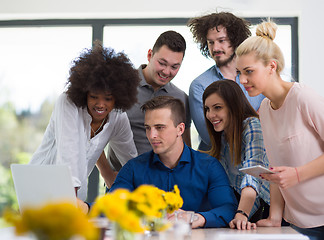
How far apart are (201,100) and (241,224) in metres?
1.11

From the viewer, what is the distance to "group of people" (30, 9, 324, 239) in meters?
1.84

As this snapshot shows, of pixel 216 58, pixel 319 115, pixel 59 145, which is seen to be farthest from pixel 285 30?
pixel 59 145

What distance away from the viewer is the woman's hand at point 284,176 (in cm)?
171

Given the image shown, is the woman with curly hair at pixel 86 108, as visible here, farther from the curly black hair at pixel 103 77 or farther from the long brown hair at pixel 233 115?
the long brown hair at pixel 233 115

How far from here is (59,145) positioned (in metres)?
2.08

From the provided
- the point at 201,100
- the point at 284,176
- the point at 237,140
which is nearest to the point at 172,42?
the point at 201,100

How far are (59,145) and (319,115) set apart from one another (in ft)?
4.14

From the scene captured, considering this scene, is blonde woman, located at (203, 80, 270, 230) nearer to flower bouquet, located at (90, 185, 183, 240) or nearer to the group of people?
the group of people

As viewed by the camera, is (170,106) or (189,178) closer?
(189,178)

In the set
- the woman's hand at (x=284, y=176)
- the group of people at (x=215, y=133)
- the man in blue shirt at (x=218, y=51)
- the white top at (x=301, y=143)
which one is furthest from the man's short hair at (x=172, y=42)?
the woman's hand at (x=284, y=176)

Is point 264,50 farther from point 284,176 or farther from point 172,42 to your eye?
point 172,42

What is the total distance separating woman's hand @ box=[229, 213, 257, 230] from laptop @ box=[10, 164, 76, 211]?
31.3 inches

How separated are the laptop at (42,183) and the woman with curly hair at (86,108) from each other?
601 mm

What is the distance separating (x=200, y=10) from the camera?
155 inches
